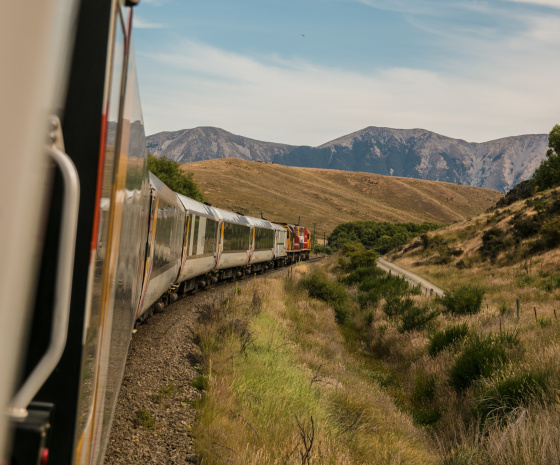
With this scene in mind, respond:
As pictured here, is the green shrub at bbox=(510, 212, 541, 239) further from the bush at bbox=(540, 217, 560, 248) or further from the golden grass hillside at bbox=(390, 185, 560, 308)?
the bush at bbox=(540, 217, 560, 248)

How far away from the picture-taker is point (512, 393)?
845 centimetres

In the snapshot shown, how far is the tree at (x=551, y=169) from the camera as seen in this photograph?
224 ft

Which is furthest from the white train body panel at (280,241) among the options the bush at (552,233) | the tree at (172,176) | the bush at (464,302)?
the tree at (172,176)

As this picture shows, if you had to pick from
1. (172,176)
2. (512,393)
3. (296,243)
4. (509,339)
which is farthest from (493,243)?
(172,176)

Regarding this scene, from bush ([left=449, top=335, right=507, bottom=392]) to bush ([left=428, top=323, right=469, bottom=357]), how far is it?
1985mm

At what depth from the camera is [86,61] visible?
1.57m

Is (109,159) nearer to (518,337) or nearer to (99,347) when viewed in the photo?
(99,347)

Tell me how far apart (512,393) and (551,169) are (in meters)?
68.6

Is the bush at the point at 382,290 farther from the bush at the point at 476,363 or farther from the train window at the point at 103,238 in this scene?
the train window at the point at 103,238

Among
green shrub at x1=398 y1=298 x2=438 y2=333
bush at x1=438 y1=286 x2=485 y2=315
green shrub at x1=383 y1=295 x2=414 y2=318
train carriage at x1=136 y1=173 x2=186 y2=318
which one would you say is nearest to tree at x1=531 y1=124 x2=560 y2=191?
green shrub at x1=383 y1=295 x2=414 y2=318

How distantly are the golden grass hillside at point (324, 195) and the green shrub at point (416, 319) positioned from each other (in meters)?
92.0

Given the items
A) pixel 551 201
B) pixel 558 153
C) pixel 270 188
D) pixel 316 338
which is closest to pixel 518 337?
pixel 316 338

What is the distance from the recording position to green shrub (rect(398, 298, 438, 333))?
56.7 feet

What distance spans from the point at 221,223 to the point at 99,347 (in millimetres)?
17702
